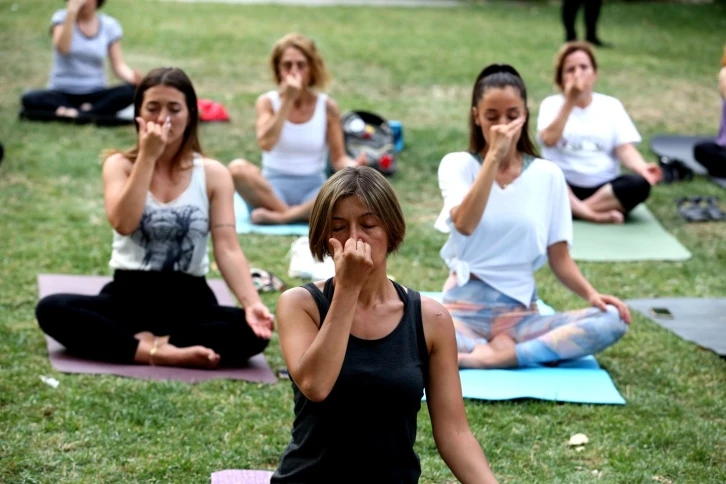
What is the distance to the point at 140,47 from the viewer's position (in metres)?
13.3

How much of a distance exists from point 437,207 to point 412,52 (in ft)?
21.2

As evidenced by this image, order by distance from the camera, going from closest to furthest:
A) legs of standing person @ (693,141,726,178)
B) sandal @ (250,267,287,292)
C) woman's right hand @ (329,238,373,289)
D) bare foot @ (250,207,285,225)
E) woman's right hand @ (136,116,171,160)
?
woman's right hand @ (329,238,373,289), woman's right hand @ (136,116,171,160), sandal @ (250,267,287,292), bare foot @ (250,207,285,225), legs of standing person @ (693,141,726,178)

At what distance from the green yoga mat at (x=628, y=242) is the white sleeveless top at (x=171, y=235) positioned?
9.35 ft

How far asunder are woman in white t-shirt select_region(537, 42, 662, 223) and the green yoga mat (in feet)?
0.45

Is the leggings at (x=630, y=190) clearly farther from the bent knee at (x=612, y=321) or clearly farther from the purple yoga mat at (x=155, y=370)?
the purple yoga mat at (x=155, y=370)

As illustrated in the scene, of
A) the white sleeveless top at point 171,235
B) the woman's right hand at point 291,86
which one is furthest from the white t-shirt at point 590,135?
the white sleeveless top at point 171,235

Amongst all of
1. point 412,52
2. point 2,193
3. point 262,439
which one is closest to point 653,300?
point 262,439

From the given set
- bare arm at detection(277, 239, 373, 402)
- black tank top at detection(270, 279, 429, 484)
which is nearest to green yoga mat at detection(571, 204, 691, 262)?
black tank top at detection(270, 279, 429, 484)

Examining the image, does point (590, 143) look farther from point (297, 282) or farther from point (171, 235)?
point (171, 235)

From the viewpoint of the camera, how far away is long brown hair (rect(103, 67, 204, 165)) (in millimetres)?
4734

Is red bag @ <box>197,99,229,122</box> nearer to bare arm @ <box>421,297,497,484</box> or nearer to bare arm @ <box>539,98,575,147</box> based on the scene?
bare arm @ <box>539,98,575,147</box>

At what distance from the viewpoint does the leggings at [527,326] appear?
16.3 ft

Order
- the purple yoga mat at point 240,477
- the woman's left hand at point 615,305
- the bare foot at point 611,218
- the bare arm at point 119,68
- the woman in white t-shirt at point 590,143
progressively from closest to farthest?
the purple yoga mat at point 240,477 → the woman's left hand at point 615,305 → the woman in white t-shirt at point 590,143 → the bare foot at point 611,218 → the bare arm at point 119,68

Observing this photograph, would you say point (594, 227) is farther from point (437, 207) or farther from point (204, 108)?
point (204, 108)
